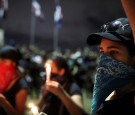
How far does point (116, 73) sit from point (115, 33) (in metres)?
0.23

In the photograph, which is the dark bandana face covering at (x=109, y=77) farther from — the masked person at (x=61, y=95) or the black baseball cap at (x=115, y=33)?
the masked person at (x=61, y=95)

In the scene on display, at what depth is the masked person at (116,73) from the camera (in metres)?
2.06

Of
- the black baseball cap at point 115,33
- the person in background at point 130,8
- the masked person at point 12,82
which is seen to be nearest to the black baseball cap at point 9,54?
the masked person at point 12,82

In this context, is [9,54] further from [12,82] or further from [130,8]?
[130,8]

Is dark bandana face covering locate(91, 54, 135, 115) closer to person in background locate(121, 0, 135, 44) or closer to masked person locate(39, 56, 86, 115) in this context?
person in background locate(121, 0, 135, 44)

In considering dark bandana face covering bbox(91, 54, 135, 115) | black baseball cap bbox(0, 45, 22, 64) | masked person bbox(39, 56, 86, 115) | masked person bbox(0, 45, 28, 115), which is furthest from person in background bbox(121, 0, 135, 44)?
black baseball cap bbox(0, 45, 22, 64)

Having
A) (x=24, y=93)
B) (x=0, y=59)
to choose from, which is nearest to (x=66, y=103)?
(x=24, y=93)

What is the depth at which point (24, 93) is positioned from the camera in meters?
4.91

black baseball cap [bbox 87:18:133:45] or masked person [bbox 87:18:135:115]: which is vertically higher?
black baseball cap [bbox 87:18:133:45]

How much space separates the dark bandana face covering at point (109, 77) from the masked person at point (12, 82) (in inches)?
98.3

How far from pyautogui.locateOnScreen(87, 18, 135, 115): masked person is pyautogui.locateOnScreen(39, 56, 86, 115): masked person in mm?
1942

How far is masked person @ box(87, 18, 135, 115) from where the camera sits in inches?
81.2

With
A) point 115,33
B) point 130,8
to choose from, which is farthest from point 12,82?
point 130,8

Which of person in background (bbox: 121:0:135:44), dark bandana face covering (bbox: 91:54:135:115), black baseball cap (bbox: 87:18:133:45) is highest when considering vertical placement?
person in background (bbox: 121:0:135:44)
